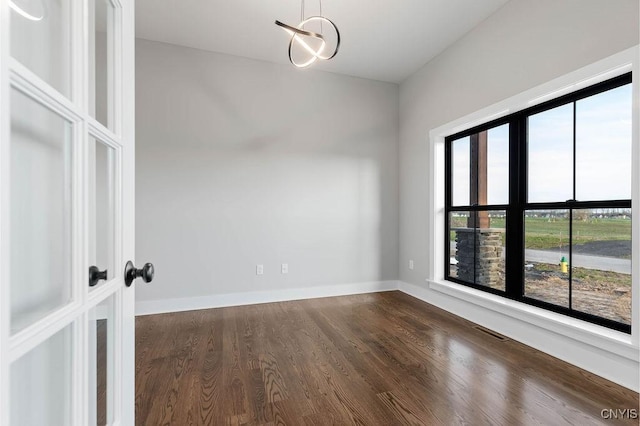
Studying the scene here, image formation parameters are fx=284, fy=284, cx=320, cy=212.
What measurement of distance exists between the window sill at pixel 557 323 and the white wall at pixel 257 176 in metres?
1.34

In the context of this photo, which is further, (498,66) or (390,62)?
(390,62)

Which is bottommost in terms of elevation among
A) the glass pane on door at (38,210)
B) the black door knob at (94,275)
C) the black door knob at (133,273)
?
the black door knob at (133,273)

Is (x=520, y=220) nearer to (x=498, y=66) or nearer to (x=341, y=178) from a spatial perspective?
(x=498, y=66)

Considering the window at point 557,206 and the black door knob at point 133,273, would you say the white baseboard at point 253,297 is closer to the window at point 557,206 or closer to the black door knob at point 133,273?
the window at point 557,206

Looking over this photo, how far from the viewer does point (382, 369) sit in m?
2.04

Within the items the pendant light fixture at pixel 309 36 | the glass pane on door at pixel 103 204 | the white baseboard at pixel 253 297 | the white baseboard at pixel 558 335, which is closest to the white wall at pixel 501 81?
the white baseboard at pixel 558 335

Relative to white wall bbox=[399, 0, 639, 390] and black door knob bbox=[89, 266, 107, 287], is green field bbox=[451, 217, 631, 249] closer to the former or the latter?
white wall bbox=[399, 0, 639, 390]

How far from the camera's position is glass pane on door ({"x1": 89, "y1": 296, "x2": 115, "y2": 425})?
701 millimetres

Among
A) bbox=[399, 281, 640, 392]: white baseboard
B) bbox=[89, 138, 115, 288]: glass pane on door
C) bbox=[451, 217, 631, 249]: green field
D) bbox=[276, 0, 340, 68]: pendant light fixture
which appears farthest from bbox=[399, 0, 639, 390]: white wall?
bbox=[89, 138, 115, 288]: glass pane on door

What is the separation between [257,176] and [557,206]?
9.82 feet

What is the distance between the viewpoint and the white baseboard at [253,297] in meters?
3.15

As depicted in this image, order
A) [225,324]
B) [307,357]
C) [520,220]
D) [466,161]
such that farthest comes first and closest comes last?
[466,161], [225,324], [520,220], [307,357]

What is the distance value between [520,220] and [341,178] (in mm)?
2071

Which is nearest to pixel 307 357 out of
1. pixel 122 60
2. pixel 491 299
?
pixel 491 299
